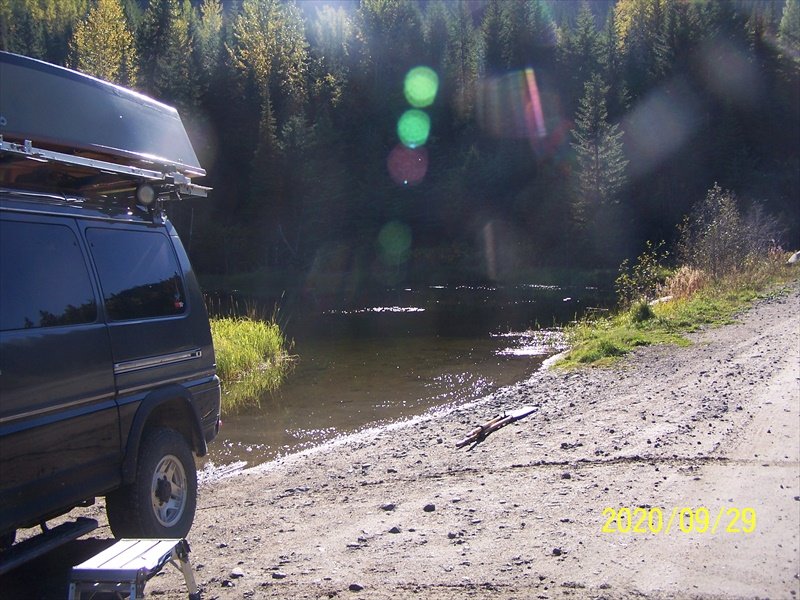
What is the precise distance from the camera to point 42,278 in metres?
4.65

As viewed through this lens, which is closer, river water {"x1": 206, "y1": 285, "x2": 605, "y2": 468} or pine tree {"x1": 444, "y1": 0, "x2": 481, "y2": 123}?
river water {"x1": 206, "y1": 285, "x2": 605, "y2": 468}

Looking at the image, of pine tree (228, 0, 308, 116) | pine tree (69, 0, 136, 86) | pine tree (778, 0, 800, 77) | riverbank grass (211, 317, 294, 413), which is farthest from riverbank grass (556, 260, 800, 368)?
pine tree (778, 0, 800, 77)

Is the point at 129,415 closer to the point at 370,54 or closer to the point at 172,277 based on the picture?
the point at 172,277

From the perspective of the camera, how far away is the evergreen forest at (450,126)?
5094cm

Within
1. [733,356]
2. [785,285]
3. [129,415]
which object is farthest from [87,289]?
[785,285]

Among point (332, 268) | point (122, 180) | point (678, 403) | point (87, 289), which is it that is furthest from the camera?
point (332, 268)

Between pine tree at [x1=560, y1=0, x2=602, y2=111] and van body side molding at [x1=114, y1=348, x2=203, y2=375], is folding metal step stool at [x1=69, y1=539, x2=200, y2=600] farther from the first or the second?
pine tree at [x1=560, y1=0, x2=602, y2=111]

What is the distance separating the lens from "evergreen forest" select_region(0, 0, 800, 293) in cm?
5094

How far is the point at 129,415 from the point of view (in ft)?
17.1

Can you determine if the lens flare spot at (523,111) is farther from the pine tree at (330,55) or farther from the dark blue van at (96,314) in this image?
the dark blue van at (96,314)

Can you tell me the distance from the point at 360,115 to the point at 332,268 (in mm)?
18081

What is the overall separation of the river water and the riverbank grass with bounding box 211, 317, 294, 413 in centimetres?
34

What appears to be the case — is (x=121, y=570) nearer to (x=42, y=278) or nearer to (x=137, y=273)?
(x=42, y=278)

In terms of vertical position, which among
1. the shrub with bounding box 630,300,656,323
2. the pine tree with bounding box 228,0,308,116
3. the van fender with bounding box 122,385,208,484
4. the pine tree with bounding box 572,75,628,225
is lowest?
the shrub with bounding box 630,300,656,323
